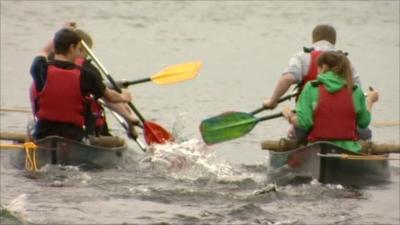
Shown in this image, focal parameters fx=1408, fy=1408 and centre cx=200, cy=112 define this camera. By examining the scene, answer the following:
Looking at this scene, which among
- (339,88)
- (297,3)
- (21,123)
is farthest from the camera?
(297,3)

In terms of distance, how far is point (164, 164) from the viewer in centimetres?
1412

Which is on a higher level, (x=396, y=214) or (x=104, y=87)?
(x=104, y=87)

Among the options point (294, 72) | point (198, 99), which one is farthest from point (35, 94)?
point (198, 99)

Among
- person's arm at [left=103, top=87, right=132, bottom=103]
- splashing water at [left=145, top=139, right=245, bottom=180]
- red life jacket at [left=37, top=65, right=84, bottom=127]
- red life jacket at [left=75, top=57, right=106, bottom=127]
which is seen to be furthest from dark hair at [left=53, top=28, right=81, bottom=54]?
splashing water at [left=145, top=139, right=245, bottom=180]

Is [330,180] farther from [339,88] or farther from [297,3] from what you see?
[297,3]

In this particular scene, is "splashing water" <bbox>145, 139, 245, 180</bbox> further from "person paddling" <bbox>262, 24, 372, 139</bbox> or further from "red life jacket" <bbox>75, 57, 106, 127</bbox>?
"person paddling" <bbox>262, 24, 372, 139</bbox>

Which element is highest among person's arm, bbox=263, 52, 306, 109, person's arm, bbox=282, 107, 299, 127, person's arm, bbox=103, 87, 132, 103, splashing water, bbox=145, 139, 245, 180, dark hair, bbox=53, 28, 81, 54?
dark hair, bbox=53, 28, 81, 54

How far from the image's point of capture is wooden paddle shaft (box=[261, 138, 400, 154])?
43.6ft

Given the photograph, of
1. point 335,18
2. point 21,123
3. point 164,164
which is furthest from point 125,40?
point 164,164

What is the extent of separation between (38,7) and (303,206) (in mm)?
20792

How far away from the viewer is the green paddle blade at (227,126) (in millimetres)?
14195

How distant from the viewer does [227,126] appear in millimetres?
14227

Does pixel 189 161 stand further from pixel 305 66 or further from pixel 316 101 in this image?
pixel 316 101

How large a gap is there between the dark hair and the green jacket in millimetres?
2161
